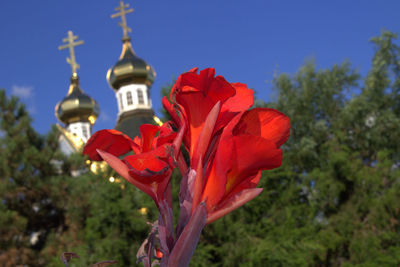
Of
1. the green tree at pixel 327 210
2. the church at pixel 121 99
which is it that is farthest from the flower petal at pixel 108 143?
the church at pixel 121 99

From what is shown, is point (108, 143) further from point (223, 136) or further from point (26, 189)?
point (26, 189)

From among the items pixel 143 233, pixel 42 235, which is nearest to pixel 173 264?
pixel 143 233

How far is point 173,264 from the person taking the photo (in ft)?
2.16

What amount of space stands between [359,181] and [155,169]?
10471 mm

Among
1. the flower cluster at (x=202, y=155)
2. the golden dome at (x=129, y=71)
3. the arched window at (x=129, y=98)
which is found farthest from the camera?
the arched window at (x=129, y=98)

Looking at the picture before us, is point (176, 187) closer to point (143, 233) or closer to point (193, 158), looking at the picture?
point (143, 233)

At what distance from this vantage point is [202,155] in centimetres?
76

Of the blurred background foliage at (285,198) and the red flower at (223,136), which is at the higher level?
the blurred background foliage at (285,198)

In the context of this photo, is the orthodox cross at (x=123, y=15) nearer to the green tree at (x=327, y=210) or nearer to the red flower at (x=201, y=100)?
the green tree at (x=327, y=210)

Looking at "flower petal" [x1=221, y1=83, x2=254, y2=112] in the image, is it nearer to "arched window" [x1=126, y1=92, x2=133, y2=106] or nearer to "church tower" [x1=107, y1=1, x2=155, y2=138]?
"church tower" [x1=107, y1=1, x2=155, y2=138]

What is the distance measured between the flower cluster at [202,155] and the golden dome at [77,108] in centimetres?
2782

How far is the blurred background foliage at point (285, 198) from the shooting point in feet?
25.3

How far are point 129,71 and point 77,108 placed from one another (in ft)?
13.3

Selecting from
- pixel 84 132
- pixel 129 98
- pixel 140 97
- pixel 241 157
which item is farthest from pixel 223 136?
pixel 84 132
